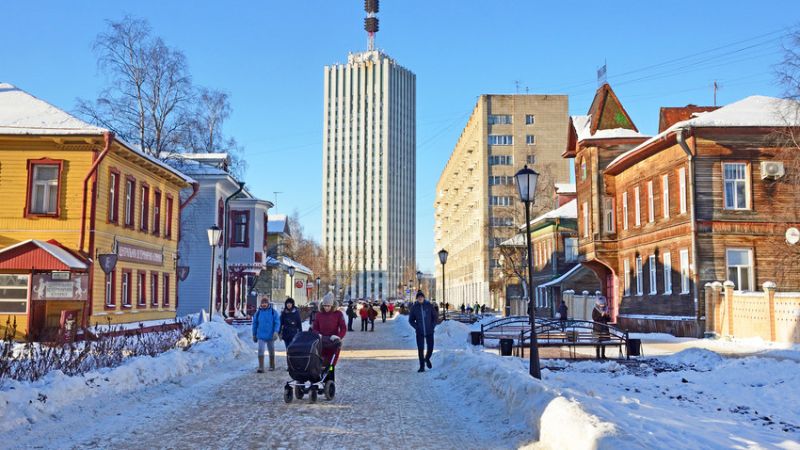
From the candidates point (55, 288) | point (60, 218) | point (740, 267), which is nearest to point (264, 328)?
point (55, 288)

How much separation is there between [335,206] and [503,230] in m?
109

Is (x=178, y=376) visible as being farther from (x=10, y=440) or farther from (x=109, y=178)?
(x=109, y=178)

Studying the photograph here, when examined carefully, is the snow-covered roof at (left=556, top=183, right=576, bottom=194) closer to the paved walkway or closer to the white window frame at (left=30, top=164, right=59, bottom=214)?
the white window frame at (left=30, top=164, right=59, bottom=214)

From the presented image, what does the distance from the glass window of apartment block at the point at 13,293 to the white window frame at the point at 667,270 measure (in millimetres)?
24051

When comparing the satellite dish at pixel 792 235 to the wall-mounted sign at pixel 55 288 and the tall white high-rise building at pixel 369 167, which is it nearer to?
the wall-mounted sign at pixel 55 288

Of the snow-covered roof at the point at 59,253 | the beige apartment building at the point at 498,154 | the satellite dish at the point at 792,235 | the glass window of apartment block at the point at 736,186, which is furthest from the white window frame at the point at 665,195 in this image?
the beige apartment building at the point at 498,154

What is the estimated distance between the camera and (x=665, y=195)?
3073 cm

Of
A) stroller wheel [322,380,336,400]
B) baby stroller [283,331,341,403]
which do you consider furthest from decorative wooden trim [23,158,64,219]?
stroller wheel [322,380,336,400]

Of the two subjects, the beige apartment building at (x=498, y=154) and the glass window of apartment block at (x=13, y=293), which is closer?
the glass window of apartment block at (x=13, y=293)

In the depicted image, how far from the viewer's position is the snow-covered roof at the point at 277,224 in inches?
2975

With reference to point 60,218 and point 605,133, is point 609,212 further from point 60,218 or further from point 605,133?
point 60,218

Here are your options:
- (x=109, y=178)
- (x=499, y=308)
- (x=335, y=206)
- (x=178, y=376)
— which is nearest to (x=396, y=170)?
(x=335, y=206)

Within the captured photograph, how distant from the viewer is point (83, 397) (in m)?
10.3

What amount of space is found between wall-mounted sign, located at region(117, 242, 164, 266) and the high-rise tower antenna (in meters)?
154
